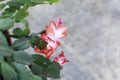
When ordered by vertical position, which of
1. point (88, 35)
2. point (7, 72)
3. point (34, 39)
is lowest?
point (7, 72)

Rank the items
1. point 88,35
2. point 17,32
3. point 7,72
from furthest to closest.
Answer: point 88,35 → point 17,32 → point 7,72

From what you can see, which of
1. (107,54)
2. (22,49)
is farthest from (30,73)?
(107,54)

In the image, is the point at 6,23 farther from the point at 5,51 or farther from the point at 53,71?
the point at 53,71

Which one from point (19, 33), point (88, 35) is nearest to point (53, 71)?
point (19, 33)

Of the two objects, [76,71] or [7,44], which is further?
[76,71]

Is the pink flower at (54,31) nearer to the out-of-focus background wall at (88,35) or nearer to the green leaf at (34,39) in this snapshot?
the green leaf at (34,39)

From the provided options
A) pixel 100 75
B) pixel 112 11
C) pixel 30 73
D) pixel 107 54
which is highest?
pixel 112 11

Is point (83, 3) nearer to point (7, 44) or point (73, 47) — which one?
point (73, 47)
